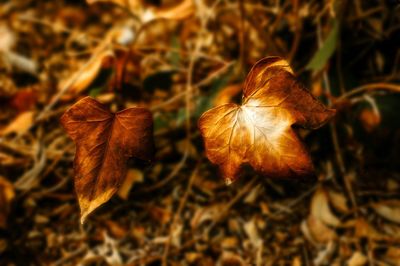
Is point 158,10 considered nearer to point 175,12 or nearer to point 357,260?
point 175,12

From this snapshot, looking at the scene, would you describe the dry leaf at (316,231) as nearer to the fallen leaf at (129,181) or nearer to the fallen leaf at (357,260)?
the fallen leaf at (357,260)

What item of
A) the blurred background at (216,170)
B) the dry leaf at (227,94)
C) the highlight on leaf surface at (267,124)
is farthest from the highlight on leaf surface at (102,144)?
the dry leaf at (227,94)

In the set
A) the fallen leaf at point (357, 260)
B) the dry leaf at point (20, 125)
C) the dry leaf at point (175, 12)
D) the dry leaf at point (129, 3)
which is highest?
the dry leaf at point (129, 3)

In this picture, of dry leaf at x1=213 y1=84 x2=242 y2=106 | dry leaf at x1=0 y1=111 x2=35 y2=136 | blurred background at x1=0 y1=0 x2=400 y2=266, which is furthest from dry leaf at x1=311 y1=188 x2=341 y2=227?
dry leaf at x1=0 y1=111 x2=35 y2=136

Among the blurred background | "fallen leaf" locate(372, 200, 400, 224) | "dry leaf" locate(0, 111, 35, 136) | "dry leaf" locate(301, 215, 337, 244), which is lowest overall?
"fallen leaf" locate(372, 200, 400, 224)

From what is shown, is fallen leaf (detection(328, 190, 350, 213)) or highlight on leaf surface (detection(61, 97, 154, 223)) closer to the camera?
highlight on leaf surface (detection(61, 97, 154, 223))

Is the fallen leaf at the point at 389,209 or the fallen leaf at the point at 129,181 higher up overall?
the fallen leaf at the point at 129,181

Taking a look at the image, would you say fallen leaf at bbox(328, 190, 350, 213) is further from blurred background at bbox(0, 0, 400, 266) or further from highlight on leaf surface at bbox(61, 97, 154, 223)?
highlight on leaf surface at bbox(61, 97, 154, 223)
